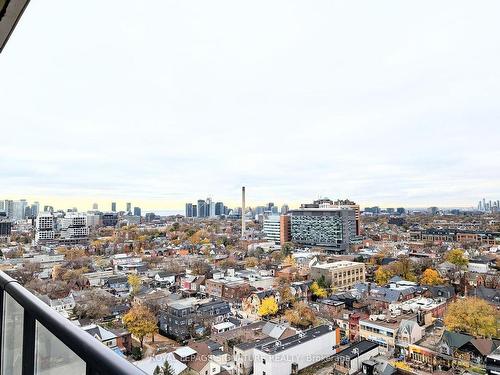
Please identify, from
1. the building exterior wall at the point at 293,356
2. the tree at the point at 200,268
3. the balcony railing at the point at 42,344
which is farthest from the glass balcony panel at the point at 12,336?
the tree at the point at 200,268

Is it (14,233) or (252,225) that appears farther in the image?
(252,225)

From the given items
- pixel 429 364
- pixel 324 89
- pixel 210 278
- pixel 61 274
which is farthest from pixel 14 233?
pixel 429 364

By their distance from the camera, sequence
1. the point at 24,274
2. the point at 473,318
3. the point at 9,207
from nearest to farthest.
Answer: the point at 24,274 → the point at 473,318 → the point at 9,207

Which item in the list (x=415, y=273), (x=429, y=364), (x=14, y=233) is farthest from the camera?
(x=415, y=273)

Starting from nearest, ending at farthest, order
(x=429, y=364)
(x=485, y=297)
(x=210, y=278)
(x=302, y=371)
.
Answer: (x=429, y=364), (x=302, y=371), (x=485, y=297), (x=210, y=278)

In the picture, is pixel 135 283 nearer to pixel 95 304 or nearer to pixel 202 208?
pixel 95 304

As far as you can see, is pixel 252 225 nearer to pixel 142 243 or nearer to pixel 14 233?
pixel 142 243

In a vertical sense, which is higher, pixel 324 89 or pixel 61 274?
pixel 324 89

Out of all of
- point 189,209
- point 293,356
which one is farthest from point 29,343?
point 189,209
